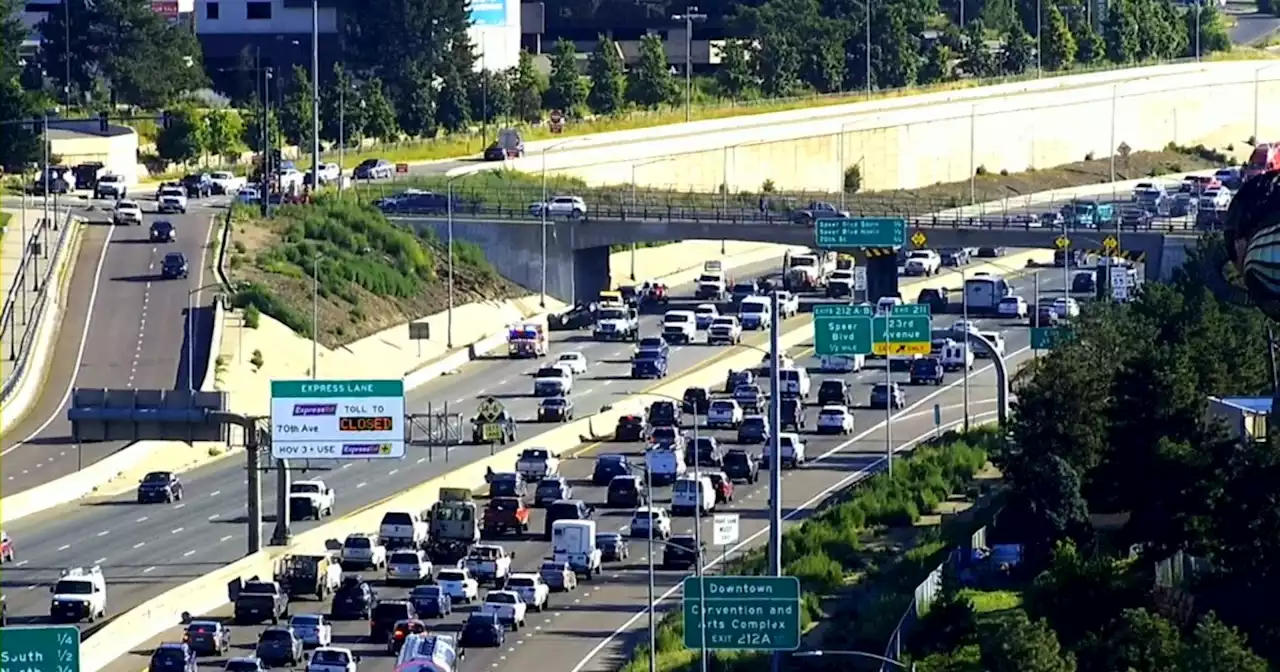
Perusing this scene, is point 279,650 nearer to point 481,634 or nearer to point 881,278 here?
point 481,634

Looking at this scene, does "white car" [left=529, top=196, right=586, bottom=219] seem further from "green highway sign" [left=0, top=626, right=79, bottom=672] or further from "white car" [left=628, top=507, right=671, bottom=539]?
"green highway sign" [left=0, top=626, right=79, bottom=672]

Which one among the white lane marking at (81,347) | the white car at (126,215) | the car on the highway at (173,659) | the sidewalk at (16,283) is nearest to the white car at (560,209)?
the white car at (126,215)

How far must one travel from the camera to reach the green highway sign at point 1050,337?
282 ft

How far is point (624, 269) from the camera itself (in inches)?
5182

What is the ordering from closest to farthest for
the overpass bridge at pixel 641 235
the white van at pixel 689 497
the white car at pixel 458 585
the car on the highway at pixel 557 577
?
the white car at pixel 458 585, the car on the highway at pixel 557 577, the white van at pixel 689 497, the overpass bridge at pixel 641 235

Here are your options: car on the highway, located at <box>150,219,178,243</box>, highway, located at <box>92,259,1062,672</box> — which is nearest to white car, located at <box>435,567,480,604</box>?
highway, located at <box>92,259,1062,672</box>

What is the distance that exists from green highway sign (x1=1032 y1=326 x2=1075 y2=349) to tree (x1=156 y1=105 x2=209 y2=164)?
50.5 meters

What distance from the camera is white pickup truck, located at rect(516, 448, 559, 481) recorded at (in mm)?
83875

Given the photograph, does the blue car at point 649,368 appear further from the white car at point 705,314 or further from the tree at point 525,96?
the tree at point 525,96

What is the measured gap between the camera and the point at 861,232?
4107 inches

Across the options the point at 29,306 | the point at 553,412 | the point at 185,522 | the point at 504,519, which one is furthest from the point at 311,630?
the point at 29,306

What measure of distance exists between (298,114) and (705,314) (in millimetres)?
31583

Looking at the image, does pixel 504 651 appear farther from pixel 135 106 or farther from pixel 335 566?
pixel 135 106

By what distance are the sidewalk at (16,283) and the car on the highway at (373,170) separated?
2212 cm
